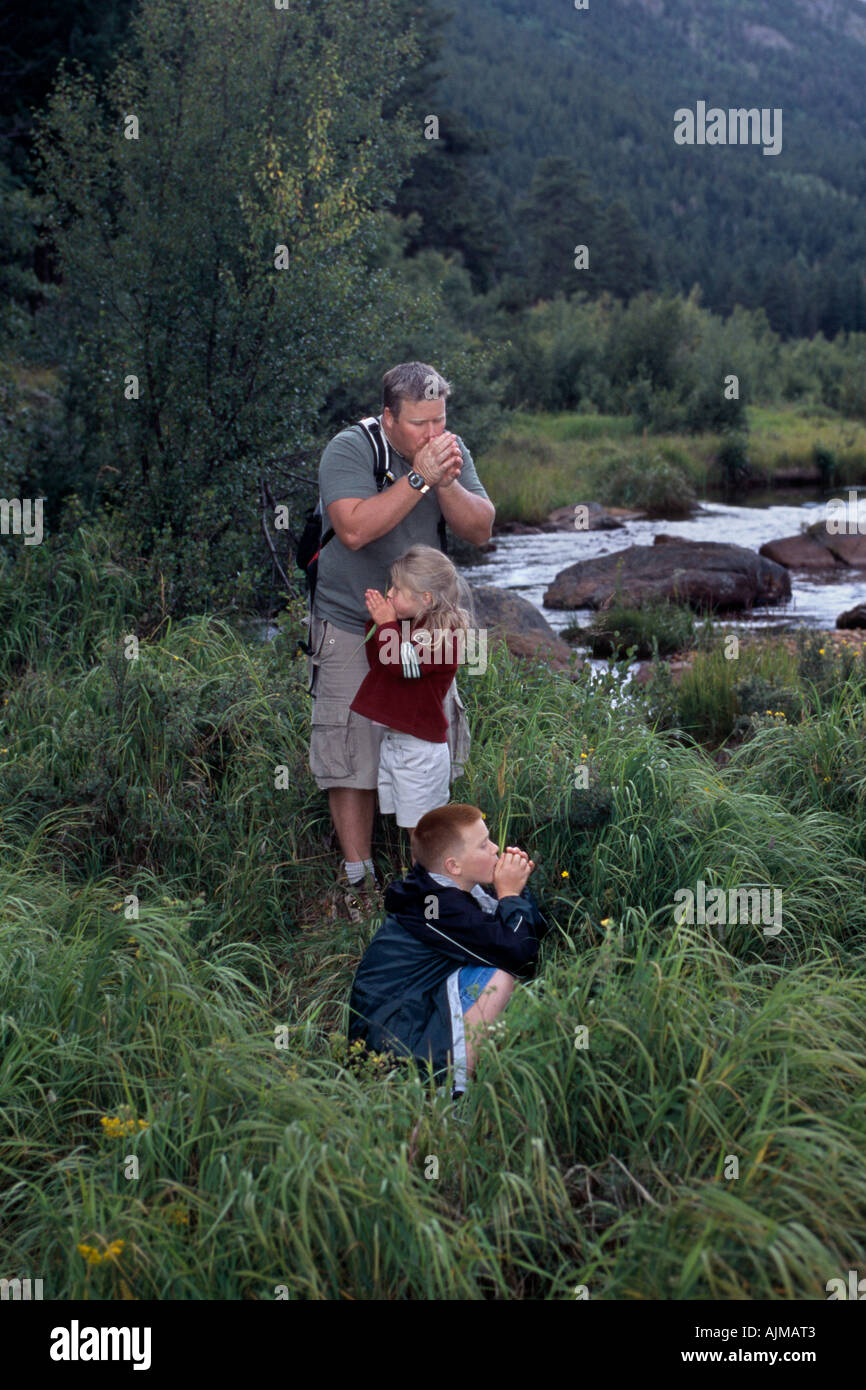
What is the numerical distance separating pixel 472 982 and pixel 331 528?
173 centimetres

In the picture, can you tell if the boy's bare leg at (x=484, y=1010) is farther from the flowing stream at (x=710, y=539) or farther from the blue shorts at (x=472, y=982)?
the flowing stream at (x=710, y=539)

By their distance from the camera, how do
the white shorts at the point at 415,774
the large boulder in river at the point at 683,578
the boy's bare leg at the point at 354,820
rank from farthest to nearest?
the large boulder in river at the point at 683,578
the boy's bare leg at the point at 354,820
the white shorts at the point at 415,774

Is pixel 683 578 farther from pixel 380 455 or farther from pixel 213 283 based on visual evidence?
pixel 380 455

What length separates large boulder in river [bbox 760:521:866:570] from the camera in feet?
53.7

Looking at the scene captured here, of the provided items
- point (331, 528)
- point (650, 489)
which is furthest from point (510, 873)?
point (650, 489)

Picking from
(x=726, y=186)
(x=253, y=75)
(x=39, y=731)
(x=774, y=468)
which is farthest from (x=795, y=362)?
(x=726, y=186)

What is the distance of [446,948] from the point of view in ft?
12.1

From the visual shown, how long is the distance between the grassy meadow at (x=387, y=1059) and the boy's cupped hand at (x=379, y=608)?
1.03 meters

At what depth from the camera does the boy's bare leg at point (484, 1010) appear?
11.1 ft

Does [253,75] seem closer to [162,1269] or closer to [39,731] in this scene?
[39,731]

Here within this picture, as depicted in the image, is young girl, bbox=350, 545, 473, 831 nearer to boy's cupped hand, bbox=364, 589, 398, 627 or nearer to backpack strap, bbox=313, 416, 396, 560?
boy's cupped hand, bbox=364, 589, 398, 627

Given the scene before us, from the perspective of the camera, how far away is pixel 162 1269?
265cm
